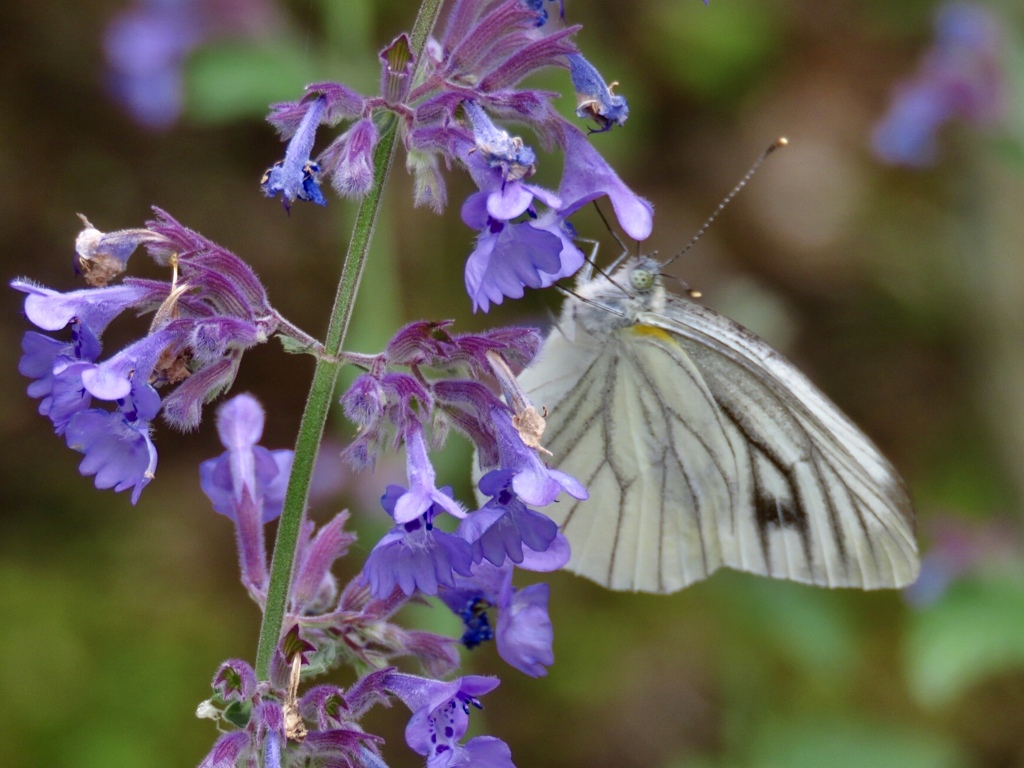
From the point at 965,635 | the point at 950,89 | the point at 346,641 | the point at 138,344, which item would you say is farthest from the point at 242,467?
the point at 950,89

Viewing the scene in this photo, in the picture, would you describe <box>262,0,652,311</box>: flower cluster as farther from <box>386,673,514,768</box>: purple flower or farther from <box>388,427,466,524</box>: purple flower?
<box>386,673,514,768</box>: purple flower

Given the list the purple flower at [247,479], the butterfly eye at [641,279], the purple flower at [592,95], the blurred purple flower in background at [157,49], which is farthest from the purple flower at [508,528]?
the blurred purple flower in background at [157,49]

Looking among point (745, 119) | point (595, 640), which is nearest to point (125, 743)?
point (595, 640)

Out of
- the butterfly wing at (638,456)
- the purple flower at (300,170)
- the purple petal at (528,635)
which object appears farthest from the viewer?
the butterfly wing at (638,456)

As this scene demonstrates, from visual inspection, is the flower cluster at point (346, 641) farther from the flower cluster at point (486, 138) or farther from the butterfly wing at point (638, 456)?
the butterfly wing at point (638, 456)

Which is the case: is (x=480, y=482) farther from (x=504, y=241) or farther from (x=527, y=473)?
(x=504, y=241)
